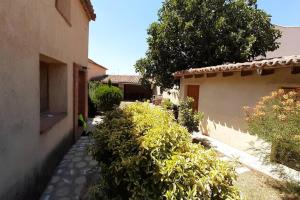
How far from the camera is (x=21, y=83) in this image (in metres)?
3.79

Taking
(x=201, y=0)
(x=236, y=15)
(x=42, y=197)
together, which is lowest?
(x=42, y=197)

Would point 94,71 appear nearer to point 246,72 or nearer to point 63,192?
point 246,72

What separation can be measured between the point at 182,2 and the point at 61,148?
10.9 metres

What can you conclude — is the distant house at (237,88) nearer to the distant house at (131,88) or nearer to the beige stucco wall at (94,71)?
the beige stucco wall at (94,71)

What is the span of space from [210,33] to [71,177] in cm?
1087

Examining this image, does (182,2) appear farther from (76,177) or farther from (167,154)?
(167,154)

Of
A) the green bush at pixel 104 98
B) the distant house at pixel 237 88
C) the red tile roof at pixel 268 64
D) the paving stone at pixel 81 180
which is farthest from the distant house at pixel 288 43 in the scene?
the paving stone at pixel 81 180

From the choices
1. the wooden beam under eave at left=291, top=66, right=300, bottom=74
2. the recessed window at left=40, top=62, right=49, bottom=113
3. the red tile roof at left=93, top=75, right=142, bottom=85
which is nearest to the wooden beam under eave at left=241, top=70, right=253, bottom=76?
the wooden beam under eave at left=291, top=66, right=300, bottom=74

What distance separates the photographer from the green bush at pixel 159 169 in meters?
2.47

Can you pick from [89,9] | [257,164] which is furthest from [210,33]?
[257,164]

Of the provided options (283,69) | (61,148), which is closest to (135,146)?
(61,148)

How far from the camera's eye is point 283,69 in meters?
6.98

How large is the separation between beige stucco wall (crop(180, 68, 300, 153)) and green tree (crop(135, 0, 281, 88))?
251 cm

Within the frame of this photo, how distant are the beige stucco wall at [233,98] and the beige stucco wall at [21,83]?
6.61m
